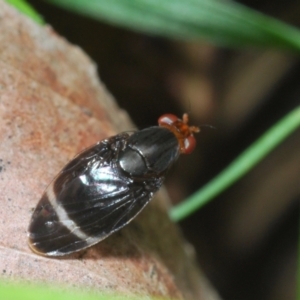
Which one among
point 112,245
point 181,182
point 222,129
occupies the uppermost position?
point 112,245

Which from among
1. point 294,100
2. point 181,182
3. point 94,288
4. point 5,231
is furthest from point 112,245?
point 294,100

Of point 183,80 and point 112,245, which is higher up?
point 112,245

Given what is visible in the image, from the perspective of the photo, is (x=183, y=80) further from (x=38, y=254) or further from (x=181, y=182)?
(x=38, y=254)

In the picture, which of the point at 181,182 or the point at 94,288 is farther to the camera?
the point at 181,182

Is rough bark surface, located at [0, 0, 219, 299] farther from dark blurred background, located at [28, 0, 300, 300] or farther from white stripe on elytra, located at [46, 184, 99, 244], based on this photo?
dark blurred background, located at [28, 0, 300, 300]

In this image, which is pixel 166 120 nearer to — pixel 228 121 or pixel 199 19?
pixel 199 19

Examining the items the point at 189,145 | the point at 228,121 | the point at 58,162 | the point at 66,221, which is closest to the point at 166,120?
the point at 189,145

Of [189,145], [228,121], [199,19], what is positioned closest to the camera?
[189,145]
